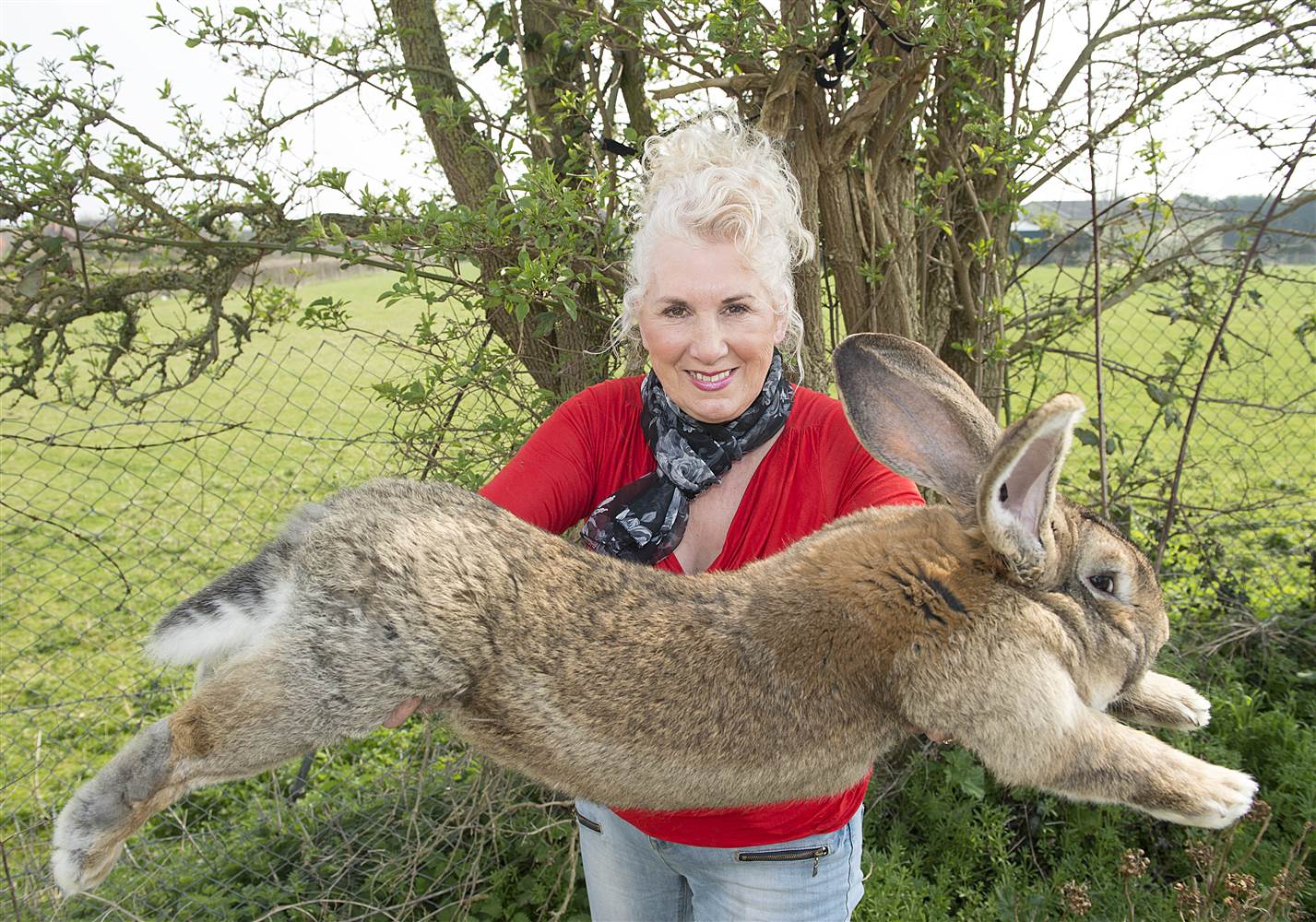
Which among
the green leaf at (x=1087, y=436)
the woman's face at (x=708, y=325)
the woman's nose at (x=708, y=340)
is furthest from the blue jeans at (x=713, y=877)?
the green leaf at (x=1087, y=436)

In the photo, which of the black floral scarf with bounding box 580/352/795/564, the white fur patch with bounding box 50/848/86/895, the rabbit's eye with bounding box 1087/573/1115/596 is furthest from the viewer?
the black floral scarf with bounding box 580/352/795/564

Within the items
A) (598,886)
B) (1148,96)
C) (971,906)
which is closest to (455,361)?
(598,886)

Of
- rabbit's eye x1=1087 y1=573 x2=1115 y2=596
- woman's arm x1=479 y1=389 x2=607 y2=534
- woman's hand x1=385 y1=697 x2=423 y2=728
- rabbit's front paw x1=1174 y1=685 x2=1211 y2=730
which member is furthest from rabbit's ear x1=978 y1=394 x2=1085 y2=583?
woman's hand x1=385 y1=697 x2=423 y2=728

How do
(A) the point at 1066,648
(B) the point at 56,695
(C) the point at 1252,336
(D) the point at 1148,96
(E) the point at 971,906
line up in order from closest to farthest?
(A) the point at 1066,648 → (E) the point at 971,906 → (D) the point at 1148,96 → (B) the point at 56,695 → (C) the point at 1252,336

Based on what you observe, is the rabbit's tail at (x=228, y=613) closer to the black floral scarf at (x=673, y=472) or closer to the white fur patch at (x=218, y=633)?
the white fur patch at (x=218, y=633)

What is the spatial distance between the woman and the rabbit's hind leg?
0.73 m

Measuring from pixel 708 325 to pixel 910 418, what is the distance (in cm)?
60

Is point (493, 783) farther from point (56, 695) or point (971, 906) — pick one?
point (56, 695)

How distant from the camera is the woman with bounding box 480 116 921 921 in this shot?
2.52 meters

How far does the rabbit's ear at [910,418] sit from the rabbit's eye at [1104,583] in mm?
363

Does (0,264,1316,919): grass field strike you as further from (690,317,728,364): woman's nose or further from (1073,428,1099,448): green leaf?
(690,317,728,364): woman's nose

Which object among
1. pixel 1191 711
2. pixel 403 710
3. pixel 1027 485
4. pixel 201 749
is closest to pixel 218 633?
pixel 201 749

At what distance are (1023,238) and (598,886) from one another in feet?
12.4

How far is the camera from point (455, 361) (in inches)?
150
